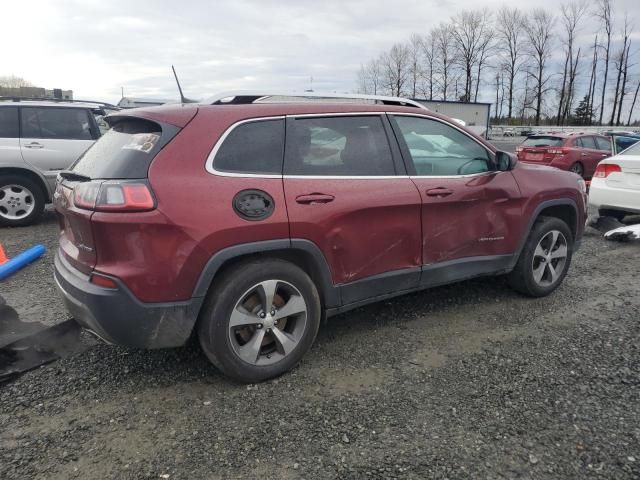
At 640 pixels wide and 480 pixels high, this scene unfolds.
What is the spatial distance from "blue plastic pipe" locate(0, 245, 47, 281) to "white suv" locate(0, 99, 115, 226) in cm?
217

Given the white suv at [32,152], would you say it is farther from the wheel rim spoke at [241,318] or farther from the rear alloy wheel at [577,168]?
the rear alloy wheel at [577,168]


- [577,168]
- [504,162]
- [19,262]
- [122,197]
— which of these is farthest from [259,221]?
[577,168]

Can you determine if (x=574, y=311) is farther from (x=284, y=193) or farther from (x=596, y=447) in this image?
(x=284, y=193)

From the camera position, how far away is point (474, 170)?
4.01m

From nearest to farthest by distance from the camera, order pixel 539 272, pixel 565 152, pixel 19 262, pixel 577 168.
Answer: pixel 539 272, pixel 19 262, pixel 565 152, pixel 577 168

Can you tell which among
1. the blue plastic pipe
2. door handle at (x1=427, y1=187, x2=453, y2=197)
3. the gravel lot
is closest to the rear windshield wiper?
the gravel lot

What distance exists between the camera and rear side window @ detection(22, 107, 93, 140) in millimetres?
7801

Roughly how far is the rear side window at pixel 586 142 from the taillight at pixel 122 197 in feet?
48.1

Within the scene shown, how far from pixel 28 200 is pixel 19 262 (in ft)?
8.68

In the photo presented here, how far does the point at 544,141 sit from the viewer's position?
48.3ft

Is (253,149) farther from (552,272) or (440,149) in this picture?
(552,272)

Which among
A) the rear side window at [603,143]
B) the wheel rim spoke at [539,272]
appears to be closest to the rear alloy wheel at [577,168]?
the rear side window at [603,143]

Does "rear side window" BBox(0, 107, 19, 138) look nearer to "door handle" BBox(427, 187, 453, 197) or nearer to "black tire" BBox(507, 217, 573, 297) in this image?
"door handle" BBox(427, 187, 453, 197)

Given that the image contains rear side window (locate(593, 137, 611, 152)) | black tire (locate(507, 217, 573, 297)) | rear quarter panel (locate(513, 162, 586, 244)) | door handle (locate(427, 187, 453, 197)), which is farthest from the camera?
rear side window (locate(593, 137, 611, 152))
